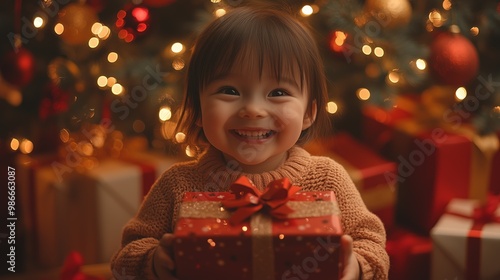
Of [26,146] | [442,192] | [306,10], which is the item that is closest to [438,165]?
[442,192]

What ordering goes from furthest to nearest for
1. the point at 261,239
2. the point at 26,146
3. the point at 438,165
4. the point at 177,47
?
1. the point at 26,146
2. the point at 438,165
3. the point at 177,47
4. the point at 261,239

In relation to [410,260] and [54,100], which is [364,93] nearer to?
[410,260]

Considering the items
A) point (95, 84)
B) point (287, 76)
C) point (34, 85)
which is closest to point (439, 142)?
point (287, 76)

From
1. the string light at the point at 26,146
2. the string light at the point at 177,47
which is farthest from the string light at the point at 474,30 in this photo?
the string light at the point at 26,146

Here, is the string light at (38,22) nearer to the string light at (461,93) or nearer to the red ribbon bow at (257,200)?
the red ribbon bow at (257,200)

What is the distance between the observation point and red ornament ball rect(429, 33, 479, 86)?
5.86 ft

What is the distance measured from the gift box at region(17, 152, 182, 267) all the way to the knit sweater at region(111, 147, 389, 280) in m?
0.64

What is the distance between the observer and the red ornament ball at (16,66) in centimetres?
188

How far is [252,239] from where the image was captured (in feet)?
3.37

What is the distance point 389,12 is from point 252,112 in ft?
2.60

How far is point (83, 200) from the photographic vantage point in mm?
1933

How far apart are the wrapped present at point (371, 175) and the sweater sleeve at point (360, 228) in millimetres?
571

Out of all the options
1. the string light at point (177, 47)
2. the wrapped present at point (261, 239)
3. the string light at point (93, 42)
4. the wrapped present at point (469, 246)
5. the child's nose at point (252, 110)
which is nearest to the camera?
the wrapped present at point (261, 239)

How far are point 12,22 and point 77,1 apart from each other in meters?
0.29
